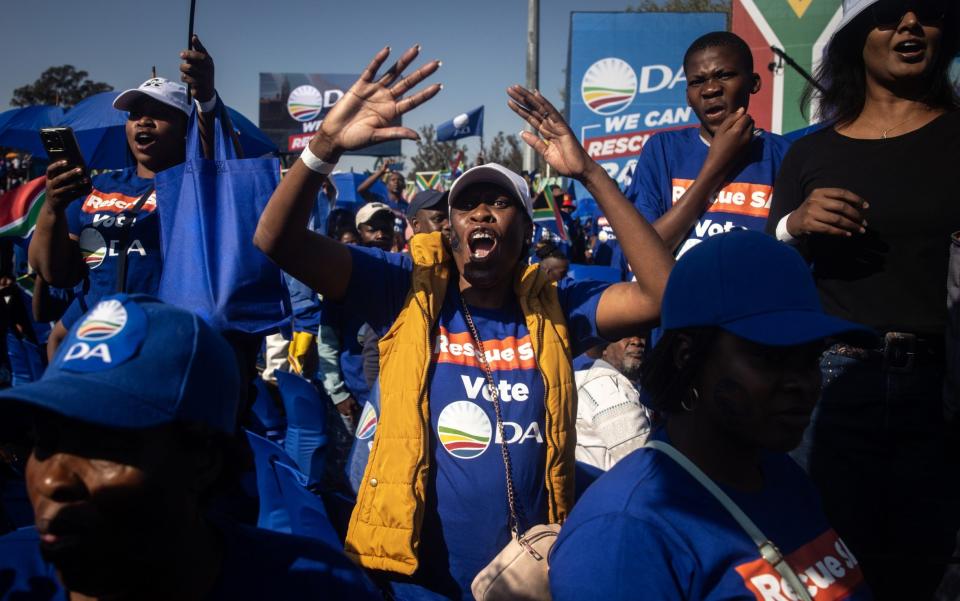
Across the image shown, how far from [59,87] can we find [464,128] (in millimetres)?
19652

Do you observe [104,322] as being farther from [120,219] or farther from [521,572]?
[120,219]

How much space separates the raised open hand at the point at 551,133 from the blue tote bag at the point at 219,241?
0.92 m

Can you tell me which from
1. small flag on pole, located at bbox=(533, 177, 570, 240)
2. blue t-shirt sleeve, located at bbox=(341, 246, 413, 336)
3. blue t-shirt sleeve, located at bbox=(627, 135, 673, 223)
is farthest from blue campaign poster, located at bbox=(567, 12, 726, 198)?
blue t-shirt sleeve, located at bbox=(341, 246, 413, 336)

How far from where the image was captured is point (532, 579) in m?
2.24

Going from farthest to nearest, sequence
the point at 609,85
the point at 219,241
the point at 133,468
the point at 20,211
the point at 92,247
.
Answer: the point at 609,85 → the point at 20,211 → the point at 92,247 → the point at 219,241 → the point at 133,468

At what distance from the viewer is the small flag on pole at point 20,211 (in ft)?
15.7

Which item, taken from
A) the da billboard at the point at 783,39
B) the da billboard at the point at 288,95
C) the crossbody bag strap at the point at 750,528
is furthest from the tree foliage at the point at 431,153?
the crossbody bag strap at the point at 750,528

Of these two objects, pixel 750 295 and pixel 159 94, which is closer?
pixel 750 295

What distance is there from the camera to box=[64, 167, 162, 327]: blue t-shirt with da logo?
3.60m

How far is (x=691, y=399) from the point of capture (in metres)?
1.94

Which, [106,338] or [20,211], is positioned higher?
[20,211]

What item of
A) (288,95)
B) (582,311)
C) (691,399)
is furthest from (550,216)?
(288,95)

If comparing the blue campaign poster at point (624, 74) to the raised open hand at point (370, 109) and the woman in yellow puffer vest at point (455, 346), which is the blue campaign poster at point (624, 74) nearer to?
the woman in yellow puffer vest at point (455, 346)

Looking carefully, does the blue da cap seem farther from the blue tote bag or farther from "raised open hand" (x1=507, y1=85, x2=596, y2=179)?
the blue tote bag
